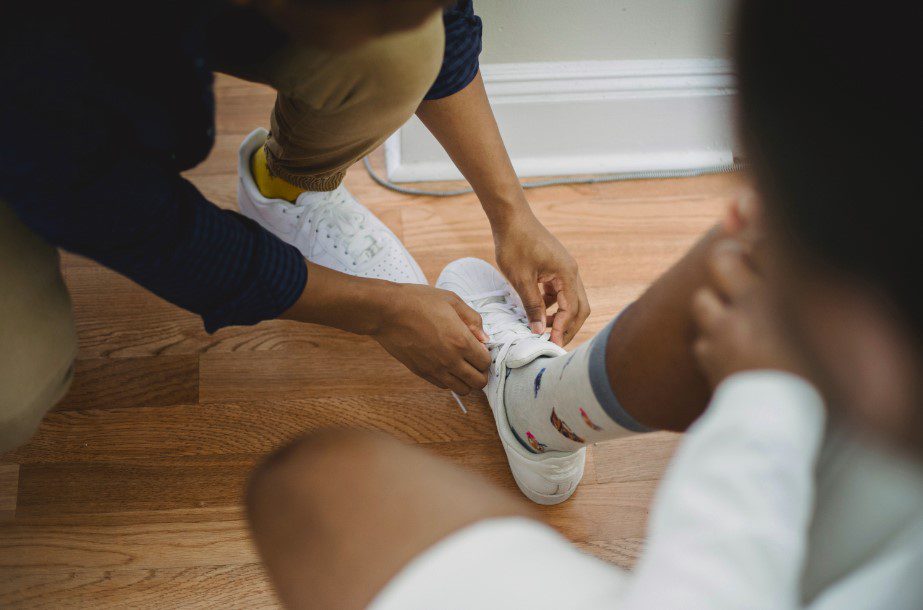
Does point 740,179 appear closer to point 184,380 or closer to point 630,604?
point 630,604

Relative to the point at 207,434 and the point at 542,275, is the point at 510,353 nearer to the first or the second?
the point at 542,275

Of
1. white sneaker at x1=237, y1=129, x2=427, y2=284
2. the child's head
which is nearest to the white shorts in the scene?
the child's head

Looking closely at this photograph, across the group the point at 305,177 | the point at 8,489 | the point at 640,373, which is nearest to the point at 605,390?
the point at 640,373

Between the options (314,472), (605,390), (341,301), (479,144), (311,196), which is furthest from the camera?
(311,196)

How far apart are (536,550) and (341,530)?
0.39 ft

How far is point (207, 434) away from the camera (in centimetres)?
80

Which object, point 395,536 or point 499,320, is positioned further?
point 499,320

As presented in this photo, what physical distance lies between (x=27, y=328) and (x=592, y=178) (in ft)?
2.57

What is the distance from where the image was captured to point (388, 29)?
38cm

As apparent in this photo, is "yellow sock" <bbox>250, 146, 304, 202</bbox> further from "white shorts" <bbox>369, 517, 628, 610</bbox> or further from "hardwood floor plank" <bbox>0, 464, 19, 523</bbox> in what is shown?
"white shorts" <bbox>369, 517, 628, 610</bbox>

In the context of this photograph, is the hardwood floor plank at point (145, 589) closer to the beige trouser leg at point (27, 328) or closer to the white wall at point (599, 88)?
the beige trouser leg at point (27, 328)

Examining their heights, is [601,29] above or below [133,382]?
above

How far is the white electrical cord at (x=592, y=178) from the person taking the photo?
99 centimetres

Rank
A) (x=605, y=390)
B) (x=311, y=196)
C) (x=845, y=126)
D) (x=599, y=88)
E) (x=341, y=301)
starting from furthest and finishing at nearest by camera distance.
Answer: (x=599, y=88) → (x=311, y=196) → (x=341, y=301) → (x=605, y=390) → (x=845, y=126)
